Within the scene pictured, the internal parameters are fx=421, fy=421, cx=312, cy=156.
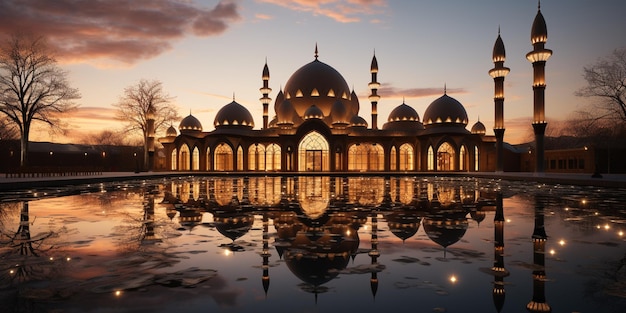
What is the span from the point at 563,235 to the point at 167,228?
8.37 meters

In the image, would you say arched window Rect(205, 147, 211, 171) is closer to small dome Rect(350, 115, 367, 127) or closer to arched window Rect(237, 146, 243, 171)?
arched window Rect(237, 146, 243, 171)

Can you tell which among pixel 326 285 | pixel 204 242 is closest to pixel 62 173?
pixel 204 242

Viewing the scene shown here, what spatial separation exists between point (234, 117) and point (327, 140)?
575 inches

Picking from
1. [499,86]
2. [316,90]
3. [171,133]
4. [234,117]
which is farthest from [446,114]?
[171,133]

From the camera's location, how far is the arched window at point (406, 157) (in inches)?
2255

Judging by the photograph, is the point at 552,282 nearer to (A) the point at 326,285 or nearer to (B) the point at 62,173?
(A) the point at 326,285

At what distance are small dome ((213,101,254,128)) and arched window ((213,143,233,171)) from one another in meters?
3.81

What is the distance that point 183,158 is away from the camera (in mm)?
60062

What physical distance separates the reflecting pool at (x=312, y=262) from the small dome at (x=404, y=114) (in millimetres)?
50182

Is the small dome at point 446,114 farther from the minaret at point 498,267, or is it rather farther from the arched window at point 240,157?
the minaret at point 498,267

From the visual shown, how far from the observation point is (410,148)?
57.4 metres

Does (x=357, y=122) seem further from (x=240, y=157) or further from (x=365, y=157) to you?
(x=240, y=157)

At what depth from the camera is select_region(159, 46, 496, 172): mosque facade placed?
55.0 meters

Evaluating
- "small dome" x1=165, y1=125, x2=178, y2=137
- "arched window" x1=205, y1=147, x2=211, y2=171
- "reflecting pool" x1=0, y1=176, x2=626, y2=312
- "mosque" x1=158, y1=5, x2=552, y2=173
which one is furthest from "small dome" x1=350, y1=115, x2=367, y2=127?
"reflecting pool" x1=0, y1=176, x2=626, y2=312
